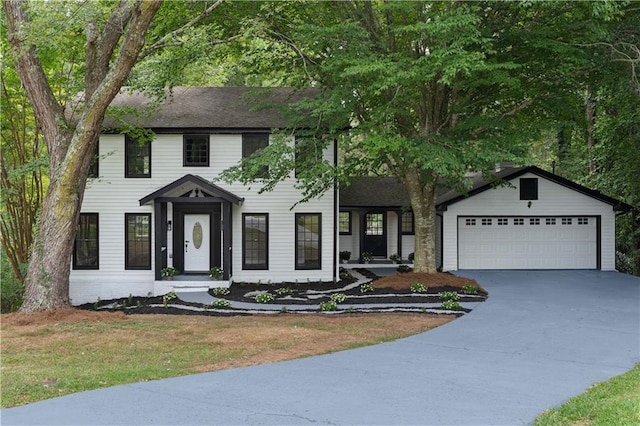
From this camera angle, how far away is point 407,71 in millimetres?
12398

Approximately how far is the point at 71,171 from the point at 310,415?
8.68 meters

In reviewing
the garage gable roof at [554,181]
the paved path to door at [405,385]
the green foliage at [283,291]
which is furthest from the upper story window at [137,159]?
the paved path to door at [405,385]

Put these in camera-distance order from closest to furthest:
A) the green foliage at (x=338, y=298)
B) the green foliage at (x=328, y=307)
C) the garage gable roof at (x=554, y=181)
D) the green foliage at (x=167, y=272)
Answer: the green foliage at (x=328, y=307), the green foliage at (x=338, y=298), the green foliage at (x=167, y=272), the garage gable roof at (x=554, y=181)

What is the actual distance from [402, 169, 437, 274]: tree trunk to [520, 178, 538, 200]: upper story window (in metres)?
4.21

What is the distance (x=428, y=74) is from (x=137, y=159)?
9.90m

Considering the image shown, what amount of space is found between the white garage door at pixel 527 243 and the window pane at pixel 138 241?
34.2 ft

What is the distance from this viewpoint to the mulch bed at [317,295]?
13656 mm

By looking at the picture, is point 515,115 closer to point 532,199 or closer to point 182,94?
point 532,199

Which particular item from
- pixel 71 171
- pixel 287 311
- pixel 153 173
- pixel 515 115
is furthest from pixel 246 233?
pixel 515 115

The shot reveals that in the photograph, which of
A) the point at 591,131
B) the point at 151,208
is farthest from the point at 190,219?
the point at 591,131

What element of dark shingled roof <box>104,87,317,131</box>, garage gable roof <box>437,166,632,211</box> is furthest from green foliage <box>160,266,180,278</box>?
garage gable roof <box>437,166,632,211</box>

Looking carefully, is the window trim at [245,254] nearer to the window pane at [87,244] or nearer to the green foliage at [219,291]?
the green foliage at [219,291]

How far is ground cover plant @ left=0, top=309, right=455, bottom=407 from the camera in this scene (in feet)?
22.6

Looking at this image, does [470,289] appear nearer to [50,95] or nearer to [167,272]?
[167,272]
